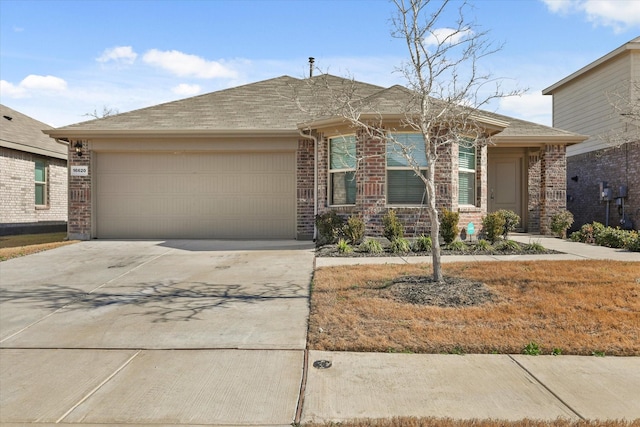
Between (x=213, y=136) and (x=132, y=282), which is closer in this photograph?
(x=132, y=282)

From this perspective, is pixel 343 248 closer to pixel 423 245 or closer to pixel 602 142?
pixel 423 245

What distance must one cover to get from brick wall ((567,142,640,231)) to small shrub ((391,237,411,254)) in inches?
312

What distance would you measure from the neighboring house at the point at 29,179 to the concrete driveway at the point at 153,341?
314 inches

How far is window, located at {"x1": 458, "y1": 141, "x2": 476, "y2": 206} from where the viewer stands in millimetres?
10795

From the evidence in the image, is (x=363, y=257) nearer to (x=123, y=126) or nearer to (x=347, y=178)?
(x=347, y=178)

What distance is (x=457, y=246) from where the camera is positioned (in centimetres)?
973

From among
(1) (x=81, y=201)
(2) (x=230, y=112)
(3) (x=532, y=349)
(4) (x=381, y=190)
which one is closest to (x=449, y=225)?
(4) (x=381, y=190)

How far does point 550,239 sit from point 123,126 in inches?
479

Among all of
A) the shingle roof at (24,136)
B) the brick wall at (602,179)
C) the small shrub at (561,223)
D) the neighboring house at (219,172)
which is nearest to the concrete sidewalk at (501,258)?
the neighboring house at (219,172)

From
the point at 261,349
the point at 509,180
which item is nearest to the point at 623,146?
the point at 509,180

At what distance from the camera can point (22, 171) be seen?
51.5 ft

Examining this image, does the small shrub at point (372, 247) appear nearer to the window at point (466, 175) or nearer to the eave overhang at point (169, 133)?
the window at point (466, 175)

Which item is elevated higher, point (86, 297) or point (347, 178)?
point (347, 178)

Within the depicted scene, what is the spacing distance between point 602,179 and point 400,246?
34.0 feet
